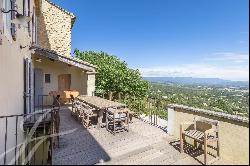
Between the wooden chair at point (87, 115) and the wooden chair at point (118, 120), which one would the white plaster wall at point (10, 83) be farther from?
the wooden chair at point (118, 120)

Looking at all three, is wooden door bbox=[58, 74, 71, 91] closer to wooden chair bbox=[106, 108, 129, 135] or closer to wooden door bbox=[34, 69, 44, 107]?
wooden door bbox=[34, 69, 44, 107]

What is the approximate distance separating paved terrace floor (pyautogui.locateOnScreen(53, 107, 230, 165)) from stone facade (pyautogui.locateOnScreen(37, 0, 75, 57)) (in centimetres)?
1214

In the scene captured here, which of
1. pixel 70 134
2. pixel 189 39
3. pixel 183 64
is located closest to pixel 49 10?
pixel 70 134

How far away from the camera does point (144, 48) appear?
38344mm

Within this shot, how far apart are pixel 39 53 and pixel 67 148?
23.7 feet

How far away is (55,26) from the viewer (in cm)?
1936

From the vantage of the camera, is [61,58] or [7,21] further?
[61,58]

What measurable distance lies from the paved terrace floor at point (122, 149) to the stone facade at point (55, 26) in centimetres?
1214

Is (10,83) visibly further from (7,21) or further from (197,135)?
(197,135)

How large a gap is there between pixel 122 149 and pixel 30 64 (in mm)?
6130

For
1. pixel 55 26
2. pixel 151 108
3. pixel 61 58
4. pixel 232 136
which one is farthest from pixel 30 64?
pixel 55 26

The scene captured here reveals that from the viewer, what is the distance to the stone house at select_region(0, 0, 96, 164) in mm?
5939

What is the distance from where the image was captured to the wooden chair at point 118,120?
26.6 feet

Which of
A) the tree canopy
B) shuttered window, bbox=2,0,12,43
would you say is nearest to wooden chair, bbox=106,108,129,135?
shuttered window, bbox=2,0,12,43
